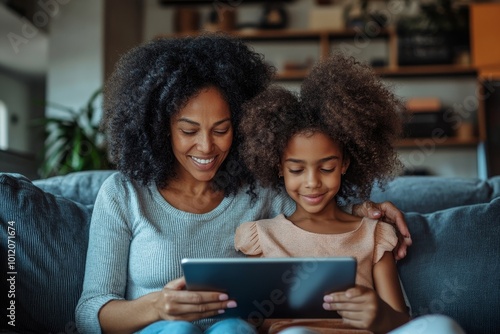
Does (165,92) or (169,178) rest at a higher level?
(165,92)

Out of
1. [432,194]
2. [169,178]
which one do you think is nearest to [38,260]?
[169,178]

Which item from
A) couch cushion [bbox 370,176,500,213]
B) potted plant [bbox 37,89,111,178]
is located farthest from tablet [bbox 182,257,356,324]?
potted plant [bbox 37,89,111,178]

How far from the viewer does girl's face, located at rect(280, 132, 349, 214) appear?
1.63m

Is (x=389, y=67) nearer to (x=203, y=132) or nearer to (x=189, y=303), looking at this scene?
(x=203, y=132)

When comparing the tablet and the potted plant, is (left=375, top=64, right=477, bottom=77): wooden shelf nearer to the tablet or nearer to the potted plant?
the potted plant

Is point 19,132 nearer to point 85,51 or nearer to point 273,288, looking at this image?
point 85,51

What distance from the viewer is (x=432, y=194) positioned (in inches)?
83.1

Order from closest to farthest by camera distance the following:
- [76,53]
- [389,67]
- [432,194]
→ [432,194] → [76,53] → [389,67]

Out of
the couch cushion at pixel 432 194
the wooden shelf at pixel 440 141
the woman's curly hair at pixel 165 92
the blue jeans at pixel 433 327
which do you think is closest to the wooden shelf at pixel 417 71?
the wooden shelf at pixel 440 141

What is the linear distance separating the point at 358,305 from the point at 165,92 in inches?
28.2

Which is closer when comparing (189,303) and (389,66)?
(189,303)

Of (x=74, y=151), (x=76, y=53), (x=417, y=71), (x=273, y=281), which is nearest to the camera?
(x=273, y=281)

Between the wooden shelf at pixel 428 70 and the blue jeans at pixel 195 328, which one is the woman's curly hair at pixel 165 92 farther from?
the wooden shelf at pixel 428 70

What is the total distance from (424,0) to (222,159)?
13.1 feet
